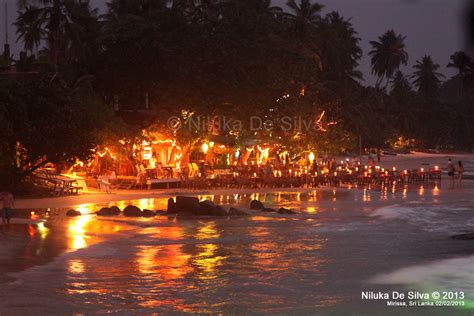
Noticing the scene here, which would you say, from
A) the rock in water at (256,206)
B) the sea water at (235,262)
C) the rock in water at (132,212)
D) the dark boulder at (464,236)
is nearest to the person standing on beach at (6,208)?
the sea water at (235,262)

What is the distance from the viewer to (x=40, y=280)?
15.5 metres

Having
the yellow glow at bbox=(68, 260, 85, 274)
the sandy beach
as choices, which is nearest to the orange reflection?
the sandy beach

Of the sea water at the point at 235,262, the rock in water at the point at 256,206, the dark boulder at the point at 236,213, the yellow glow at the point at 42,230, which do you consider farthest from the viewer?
the rock in water at the point at 256,206

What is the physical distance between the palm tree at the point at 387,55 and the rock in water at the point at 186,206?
77.6 m

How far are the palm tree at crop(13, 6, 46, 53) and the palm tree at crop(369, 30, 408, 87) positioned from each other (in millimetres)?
57650

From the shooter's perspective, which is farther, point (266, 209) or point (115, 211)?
point (266, 209)

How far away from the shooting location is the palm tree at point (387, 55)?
333 feet

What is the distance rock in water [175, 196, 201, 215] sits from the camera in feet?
91.9

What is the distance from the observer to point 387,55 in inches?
4028

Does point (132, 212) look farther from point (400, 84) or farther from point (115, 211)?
point (400, 84)

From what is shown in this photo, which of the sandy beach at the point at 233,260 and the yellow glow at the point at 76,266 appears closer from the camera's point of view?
the sandy beach at the point at 233,260

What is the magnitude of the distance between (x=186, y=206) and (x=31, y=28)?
25839mm

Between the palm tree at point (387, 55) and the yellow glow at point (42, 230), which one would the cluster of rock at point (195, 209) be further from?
the palm tree at point (387, 55)

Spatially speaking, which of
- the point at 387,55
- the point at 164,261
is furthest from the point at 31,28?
the point at 387,55
